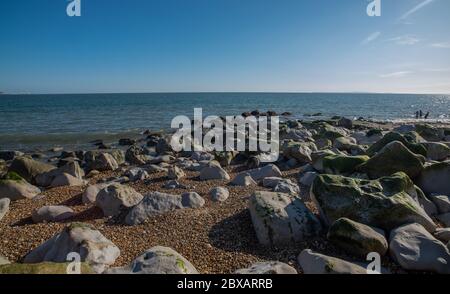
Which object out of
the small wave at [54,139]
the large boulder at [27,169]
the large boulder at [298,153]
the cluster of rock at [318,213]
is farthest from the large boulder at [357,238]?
the small wave at [54,139]

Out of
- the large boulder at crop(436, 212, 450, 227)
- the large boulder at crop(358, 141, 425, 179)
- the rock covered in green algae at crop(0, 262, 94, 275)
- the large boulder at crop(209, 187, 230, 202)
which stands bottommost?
the large boulder at crop(436, 212, 450, 227)

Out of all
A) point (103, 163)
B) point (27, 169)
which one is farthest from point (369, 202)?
point (27, 169)

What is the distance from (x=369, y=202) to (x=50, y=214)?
6731mm

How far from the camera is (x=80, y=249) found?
4.59 metres

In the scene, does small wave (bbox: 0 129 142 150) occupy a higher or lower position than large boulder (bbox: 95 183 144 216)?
higher

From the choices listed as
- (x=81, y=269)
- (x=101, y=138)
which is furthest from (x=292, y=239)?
(x=101, y=138)

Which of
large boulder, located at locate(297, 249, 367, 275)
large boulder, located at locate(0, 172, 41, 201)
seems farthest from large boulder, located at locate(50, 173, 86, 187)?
large boulder, located at locate(297, 249, 367, 275)

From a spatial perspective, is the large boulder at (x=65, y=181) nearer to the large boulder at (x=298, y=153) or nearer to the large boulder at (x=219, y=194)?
the large boulder at (x=219, y=194)

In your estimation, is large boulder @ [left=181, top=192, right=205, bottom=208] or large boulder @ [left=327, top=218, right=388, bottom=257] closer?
large boulder @ [left=327, top=218, right=388, bottom=257]

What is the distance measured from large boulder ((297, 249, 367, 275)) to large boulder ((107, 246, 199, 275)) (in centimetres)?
164

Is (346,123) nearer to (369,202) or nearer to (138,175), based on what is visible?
(138,175)

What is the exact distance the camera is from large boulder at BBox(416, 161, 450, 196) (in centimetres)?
778

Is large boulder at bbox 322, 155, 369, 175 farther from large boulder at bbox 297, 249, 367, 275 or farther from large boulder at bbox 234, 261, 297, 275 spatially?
large boulder at bbox 234, 261, 297, 275
